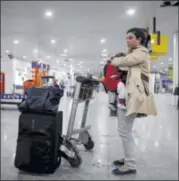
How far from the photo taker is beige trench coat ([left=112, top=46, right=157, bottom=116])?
181 cm

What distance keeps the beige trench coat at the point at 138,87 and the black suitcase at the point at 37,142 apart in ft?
2.34

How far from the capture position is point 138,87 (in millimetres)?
1883

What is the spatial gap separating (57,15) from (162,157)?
630 cm

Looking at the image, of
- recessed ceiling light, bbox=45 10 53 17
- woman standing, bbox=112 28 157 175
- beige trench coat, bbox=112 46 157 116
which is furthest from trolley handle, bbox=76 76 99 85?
recessed ceiling light, bbox=45 10 53 17

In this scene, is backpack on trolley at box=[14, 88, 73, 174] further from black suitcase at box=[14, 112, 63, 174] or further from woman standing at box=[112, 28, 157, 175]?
woman standing at box=[112, 28, 157, 175]

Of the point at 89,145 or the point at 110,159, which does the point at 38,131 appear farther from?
the point at 89,145

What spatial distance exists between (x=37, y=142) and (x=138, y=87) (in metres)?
1.04

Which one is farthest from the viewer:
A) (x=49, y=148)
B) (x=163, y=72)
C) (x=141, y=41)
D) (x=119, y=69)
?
(x=163, y=72)

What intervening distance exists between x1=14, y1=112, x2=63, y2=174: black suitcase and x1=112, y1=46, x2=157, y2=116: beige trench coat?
0.71 m

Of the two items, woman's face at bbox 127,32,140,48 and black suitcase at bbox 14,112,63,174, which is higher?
woman's face at bbox 127,32,140,48

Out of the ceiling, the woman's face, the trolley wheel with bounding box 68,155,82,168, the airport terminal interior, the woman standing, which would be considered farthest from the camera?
the ceiling

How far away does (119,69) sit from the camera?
1856 mm

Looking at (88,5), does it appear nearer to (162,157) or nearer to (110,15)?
(110,15)

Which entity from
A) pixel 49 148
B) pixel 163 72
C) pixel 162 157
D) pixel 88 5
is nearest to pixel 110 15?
pixel 88 5
